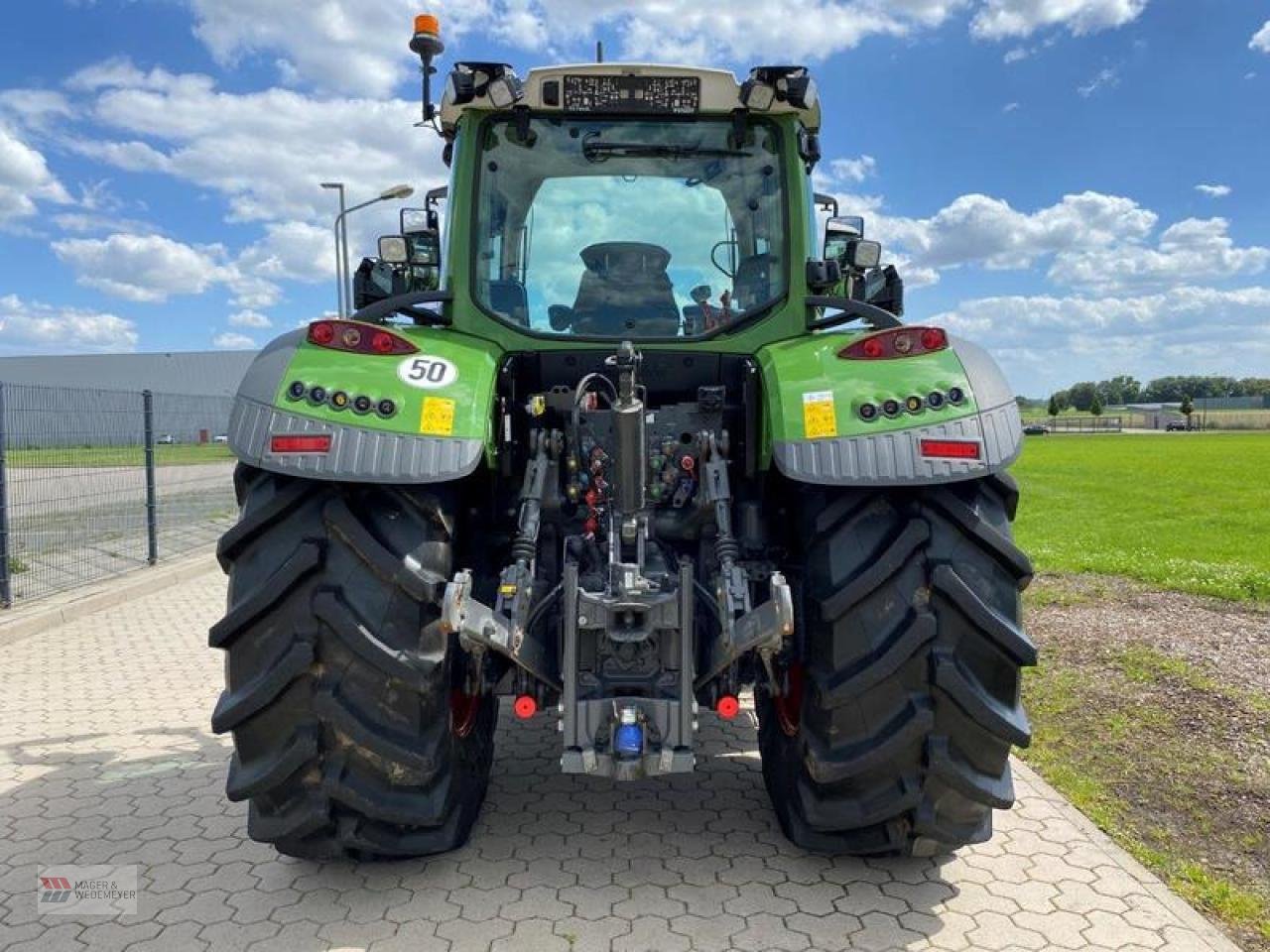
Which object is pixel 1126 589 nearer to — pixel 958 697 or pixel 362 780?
pixel 958 697

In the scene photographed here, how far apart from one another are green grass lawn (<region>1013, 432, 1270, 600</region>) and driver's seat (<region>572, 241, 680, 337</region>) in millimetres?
6934

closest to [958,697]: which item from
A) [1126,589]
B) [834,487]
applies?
[834,487]

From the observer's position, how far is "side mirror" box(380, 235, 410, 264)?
4395mm

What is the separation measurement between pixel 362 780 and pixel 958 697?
190 cm

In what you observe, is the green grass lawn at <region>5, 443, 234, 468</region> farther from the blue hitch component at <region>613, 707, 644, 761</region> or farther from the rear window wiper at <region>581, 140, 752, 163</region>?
the blue hitch component at <region>613, 707, 644, 761</region>

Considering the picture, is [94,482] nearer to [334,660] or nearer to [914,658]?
[334,660]

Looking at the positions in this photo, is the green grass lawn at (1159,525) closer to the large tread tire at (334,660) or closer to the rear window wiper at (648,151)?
the rear window wiper at (648,151)

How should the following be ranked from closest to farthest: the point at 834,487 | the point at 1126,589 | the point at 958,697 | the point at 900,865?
the point at 958,697, the point at 834,487, the point at 900,865, the point at 1126,589

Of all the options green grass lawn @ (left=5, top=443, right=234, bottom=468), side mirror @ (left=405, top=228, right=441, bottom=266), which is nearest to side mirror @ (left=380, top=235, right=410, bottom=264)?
side mirror @ (left=405, top=228, right=441, bottom=266)

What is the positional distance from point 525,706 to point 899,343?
70.6 inches

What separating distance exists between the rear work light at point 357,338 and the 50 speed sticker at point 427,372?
5 centimetres

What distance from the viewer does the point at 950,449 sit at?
2.90 meters

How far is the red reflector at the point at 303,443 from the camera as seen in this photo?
2873mm

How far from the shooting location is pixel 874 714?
9.69 feet
